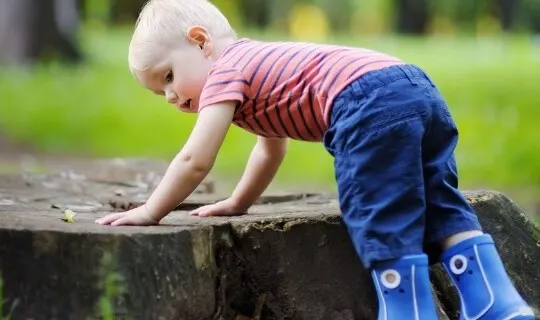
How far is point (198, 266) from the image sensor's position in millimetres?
2926

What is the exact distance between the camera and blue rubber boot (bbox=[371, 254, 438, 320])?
274 centimetres

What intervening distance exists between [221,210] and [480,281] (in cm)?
91

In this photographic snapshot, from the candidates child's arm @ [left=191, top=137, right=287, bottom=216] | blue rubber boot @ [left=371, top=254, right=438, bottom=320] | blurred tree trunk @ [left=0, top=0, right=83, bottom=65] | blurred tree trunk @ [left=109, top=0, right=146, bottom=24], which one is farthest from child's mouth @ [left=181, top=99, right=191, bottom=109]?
blurred tree trunk @ [left=109, top=0, right=146, bottom=24]

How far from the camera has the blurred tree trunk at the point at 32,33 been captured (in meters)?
13.7

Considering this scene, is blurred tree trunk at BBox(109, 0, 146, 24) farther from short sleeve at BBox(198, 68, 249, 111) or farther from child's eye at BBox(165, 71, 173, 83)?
short sleeve at BBox(198, 68, 249, 111)

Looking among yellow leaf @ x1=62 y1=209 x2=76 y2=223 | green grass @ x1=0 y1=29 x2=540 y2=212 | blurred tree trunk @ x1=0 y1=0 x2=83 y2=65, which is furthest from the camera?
blurred tree trunk @ x1=0 y1=0 x2=83 y2=65

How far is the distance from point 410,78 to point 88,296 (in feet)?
3.63

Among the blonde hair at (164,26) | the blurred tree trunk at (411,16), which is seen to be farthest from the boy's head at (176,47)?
the blurred tree trunk at (411,16)

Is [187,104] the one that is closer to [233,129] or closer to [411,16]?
[233,129]

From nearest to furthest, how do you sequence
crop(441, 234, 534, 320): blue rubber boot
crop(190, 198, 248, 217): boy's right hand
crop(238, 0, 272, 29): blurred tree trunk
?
1. crop(441, 234, 534, 320): blue rubber boot
2. crop(190, 198, 248, 217): boy's right hand
3. crop(238, 0, 272, 29): blurred tree trunk

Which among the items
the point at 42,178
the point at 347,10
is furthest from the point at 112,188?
the point at 347,10

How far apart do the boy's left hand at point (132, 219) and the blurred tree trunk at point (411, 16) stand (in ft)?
83.8

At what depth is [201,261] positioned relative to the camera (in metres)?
2.94

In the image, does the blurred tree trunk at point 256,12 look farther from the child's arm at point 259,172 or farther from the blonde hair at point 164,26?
the blonde hair at point 164,26
